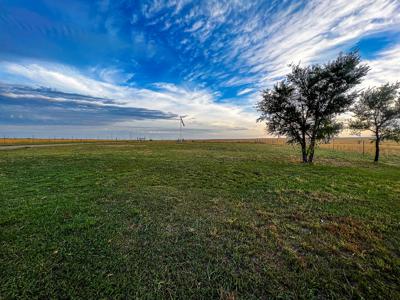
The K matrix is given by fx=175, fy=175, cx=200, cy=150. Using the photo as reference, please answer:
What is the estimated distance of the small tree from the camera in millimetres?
18778

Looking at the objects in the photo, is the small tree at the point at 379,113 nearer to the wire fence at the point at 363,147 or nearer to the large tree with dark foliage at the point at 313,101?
the wire fence at the point at 363,147

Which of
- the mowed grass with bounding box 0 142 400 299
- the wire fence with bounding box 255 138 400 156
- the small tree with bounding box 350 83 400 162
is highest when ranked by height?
the small tree with bounding box 350 83 400 162

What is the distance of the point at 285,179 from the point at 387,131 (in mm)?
18776

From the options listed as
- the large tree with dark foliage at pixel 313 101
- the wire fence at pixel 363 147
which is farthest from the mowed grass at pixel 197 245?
the wire fence at pixel 363 147

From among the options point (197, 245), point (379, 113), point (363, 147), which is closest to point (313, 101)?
point (379, 113)

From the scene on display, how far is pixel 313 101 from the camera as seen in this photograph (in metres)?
16.3

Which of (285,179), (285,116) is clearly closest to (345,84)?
(285,116)

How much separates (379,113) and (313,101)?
998cm

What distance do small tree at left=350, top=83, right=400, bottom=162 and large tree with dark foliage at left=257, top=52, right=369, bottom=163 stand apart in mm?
5646

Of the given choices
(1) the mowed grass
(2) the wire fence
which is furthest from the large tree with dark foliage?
(1) the mowed grass

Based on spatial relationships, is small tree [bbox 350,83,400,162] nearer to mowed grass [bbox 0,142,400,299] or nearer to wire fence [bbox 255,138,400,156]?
wire fence [bbox 255,138,400,156]

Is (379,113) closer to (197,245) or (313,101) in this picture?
(313,101)

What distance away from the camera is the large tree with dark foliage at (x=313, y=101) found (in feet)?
49.5

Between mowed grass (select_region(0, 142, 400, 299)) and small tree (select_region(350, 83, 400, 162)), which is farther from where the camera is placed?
small tree (select_region(350, 83, 400, 162))
